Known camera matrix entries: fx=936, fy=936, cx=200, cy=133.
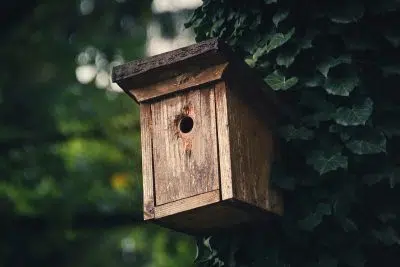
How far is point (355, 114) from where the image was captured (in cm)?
283

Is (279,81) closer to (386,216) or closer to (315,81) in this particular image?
(315,81)

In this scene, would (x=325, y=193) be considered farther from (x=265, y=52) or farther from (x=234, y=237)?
(x=265, y=52)

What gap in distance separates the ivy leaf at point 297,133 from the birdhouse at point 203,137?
0.08 meters

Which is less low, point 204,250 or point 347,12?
point 347,12

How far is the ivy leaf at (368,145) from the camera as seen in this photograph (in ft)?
9.18

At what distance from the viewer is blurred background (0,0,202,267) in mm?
6836

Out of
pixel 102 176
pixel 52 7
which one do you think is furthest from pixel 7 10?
pixel 102 176

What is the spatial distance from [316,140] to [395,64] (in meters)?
0.36

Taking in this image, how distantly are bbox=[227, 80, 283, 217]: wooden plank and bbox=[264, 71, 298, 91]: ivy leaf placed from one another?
0.10 meters

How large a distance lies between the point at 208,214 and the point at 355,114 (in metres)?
0.54

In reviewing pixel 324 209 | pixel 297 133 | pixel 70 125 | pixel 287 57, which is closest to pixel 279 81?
pixel 287 57

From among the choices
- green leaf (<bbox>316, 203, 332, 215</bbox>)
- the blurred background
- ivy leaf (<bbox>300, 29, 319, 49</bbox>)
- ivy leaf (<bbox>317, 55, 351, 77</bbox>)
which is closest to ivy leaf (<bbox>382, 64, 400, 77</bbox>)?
ivy leaf (<bbox>317, 55, 351, 77</bbox>)

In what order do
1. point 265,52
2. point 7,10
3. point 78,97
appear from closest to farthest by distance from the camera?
point 265,52, point 7,10, point 78,97

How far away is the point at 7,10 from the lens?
6207mm
